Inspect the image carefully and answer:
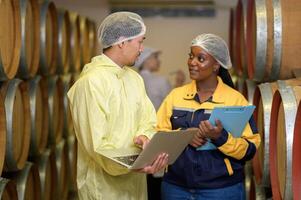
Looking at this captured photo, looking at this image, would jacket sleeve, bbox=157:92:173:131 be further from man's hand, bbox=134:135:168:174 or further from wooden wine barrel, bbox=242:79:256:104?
wooden wine barrel, bbox=242:79:256:104

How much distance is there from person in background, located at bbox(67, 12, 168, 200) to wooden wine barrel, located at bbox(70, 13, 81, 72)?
2206 mm

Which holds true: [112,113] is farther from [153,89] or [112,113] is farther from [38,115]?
[153,89]

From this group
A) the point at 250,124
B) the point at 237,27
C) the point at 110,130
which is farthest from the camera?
the point at 237,27

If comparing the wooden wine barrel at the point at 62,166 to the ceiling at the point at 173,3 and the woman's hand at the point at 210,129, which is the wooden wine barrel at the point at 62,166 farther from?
the ceiling at the point at 173,3

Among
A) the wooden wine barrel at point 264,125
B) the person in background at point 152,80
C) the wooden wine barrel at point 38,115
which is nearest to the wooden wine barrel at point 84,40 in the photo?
the person in background at point 152,80

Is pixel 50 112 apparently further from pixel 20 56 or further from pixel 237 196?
pixel 237 196

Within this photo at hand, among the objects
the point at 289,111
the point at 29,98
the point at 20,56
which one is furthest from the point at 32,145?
the point at 289,111

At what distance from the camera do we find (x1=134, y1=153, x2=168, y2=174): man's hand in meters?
2.42

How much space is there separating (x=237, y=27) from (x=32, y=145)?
5.81ft

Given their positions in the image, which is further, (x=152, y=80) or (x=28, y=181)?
(x=152, y=80)

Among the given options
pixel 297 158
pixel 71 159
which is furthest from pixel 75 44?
pixel 297 158

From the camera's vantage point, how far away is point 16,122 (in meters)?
3.04

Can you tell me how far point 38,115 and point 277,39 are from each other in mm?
A: 1588

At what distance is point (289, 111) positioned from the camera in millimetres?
2236
